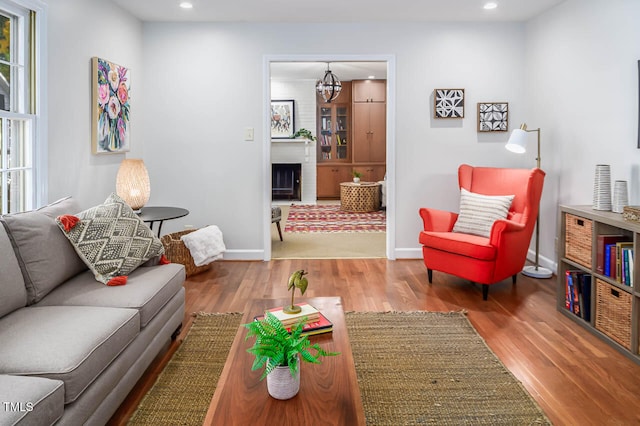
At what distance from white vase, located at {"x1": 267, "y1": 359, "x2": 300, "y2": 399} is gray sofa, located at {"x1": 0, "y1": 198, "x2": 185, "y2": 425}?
0.67 metres

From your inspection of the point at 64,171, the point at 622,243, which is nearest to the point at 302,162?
the point at 64,171

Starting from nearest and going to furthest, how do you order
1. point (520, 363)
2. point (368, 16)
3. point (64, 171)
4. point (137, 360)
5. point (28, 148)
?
point (137, 360) < point (520, 363) < point (28, 148) < point (64, 171) < point (368, 16)

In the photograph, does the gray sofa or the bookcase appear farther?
the bookcase

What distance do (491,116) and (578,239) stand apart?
2.06 m

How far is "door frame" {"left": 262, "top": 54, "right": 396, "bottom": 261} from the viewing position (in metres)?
4.93

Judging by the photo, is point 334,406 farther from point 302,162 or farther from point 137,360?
point 302,162

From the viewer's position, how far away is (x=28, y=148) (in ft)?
10.2

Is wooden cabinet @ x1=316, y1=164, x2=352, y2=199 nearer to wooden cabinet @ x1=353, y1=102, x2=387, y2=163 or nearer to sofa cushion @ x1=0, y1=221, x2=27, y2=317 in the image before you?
wooden cabinet @ x1=353, y1=102, x2=387, y2=163

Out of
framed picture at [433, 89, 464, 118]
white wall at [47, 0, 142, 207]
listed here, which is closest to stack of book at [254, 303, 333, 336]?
white wall at [47, 0, 142, 207]

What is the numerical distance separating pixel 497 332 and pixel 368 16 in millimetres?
3124

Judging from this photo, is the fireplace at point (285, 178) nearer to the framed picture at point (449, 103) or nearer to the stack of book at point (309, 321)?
the framed picture at point (449, 103)

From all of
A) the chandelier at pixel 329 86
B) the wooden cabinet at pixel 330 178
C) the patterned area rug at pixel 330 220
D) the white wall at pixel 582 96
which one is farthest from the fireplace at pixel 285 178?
the white wall at pixel 582 96

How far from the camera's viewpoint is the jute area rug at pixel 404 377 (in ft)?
6.93

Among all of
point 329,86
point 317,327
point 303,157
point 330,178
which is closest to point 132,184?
point 317,327
